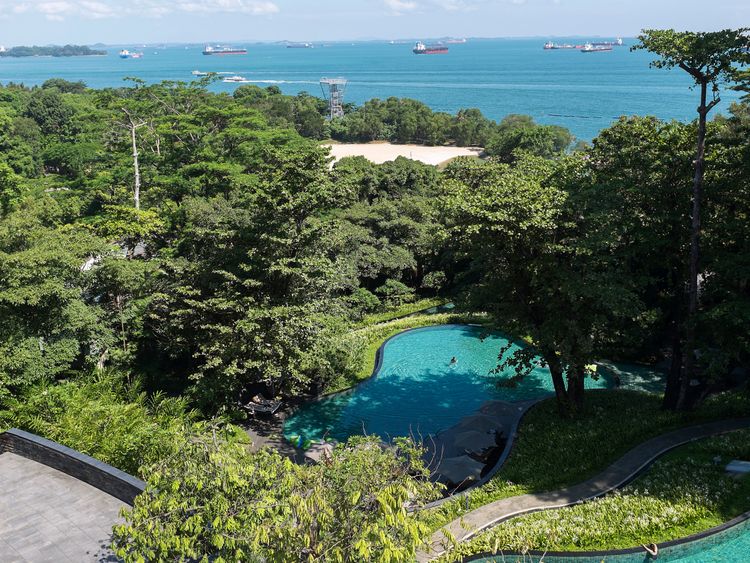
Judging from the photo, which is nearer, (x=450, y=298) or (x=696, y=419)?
(x=696, y=419)

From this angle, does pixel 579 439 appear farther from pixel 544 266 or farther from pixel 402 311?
pixel 402 311

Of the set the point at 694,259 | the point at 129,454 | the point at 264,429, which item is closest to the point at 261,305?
the point at 264,429

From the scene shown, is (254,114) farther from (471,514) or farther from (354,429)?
(471,514)

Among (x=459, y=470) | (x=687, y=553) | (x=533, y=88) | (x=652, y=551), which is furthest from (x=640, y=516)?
(x=533, y=88)

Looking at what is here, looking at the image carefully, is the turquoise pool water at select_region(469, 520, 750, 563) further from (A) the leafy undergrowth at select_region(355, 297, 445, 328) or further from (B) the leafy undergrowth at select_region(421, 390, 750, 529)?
(A) the leafy undergrowth at select_region(355, 297, 445, 328)

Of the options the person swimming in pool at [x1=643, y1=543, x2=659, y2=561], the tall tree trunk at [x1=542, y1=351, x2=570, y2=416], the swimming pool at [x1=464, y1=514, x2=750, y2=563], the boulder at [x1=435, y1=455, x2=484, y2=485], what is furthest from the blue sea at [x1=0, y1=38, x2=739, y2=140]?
the person swimming in pool at [x1=643, y1=543, x2=659, y2=561]
